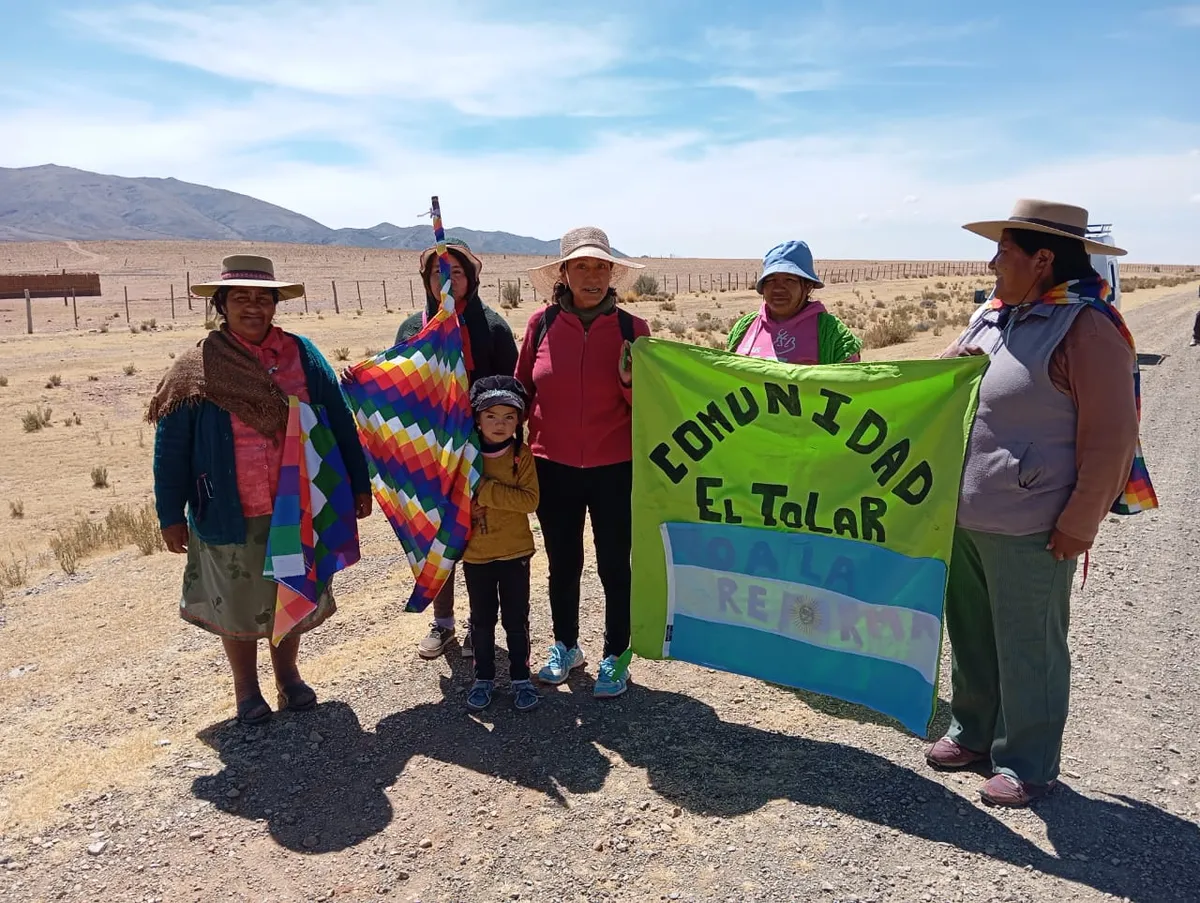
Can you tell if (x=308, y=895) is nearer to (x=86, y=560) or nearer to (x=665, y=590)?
(x=665, y=590)

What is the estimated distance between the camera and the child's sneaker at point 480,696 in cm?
449

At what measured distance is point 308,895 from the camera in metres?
3.22

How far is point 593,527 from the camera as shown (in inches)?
183

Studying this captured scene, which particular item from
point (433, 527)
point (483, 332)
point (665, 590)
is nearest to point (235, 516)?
→ point (433, 527)

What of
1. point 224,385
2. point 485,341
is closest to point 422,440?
point 485,341

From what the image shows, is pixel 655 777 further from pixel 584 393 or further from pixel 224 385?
pixel 224 385

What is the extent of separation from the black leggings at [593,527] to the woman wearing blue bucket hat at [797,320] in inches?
40.3

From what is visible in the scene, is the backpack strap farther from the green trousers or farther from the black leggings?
the green trousers

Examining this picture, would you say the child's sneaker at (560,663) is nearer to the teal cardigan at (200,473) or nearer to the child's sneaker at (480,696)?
the child's sneaker at (480,696)

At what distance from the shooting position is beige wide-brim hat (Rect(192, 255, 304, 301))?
4039mm

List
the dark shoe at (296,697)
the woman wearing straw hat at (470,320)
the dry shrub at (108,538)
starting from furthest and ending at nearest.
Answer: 1. the dry shrub at (108,538)
2. the woman wearing straw hat at (470,320)
3. the dark shoe at (296,697)

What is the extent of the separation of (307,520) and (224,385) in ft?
2.46

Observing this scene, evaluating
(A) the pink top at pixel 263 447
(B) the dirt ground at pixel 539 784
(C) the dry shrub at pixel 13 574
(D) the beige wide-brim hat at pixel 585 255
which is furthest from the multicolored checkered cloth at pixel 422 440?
(C) the dry shrub at pixel 13 574

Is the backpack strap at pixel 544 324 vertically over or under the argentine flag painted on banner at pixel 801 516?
over
